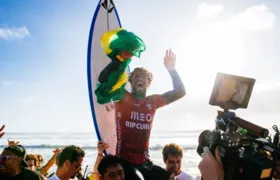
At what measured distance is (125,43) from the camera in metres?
3.46

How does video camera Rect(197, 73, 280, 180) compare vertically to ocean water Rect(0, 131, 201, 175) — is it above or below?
above

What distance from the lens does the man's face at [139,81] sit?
3.47 m

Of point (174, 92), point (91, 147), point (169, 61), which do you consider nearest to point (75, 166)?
point (174, 92)

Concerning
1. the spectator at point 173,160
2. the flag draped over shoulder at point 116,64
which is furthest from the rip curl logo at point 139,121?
the spectator at point 173,160

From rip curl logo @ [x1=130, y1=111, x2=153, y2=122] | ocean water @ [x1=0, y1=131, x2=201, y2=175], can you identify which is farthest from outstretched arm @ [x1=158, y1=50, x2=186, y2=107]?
ocean water @ [x1=0, y1=131, x2=201, y2=175]

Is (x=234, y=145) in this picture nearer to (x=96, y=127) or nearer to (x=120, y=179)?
(x=120, y=179)

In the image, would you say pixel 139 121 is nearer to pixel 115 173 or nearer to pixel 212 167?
pixel 115 173

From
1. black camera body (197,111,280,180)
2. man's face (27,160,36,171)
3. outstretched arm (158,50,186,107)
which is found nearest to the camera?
black camera body (197,111,280,180)

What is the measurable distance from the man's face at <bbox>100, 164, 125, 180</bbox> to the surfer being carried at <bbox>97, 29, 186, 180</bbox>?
29 centimetres

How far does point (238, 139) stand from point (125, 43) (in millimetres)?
1988

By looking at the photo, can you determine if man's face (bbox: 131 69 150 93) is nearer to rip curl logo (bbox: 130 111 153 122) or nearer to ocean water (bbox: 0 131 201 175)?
rip curl logo (bbox: 130 111 153 122)

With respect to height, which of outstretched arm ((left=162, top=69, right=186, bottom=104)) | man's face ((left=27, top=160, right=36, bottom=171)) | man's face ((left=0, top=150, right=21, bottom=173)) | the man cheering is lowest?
man's face ((left=27, top=160, right=36, bottom=171))

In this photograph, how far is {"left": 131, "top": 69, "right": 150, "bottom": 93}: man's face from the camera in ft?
11.4

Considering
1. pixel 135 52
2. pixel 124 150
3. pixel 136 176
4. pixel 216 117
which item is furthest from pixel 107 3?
pixel 216 117
